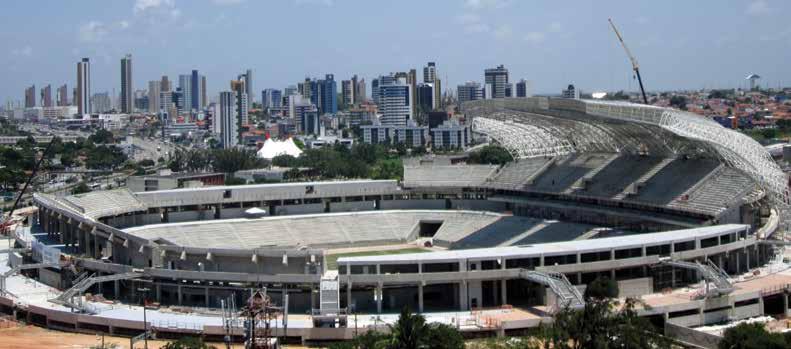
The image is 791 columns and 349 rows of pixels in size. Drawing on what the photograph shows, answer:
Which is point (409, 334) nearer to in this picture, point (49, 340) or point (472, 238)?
point (49, 340)

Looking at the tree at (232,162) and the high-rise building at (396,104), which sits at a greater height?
the high-rise building at (396,104)

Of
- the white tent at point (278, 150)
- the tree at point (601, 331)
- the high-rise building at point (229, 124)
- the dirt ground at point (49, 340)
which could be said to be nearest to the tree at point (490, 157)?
the white tent at point (278, 150)

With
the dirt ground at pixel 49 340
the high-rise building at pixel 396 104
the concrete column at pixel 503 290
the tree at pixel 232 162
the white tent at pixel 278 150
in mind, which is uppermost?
the high-rise building at pixel 396 104

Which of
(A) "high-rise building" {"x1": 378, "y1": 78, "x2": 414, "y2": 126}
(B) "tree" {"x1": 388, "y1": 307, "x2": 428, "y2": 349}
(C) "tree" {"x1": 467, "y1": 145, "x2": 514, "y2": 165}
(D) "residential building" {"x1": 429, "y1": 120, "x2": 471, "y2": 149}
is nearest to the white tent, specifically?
(D) "residential building" {"x1": 429, "y1": 120, "x2": 471, "y2": 149}

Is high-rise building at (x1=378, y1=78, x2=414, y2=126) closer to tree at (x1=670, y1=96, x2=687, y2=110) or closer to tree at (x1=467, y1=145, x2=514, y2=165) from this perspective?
tree at (x1=670, y1=96, x2=687, y2=110)

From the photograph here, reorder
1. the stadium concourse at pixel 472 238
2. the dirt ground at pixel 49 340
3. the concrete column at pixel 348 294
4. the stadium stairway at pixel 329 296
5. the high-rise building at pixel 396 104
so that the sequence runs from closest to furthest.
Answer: the dirt ground at pixel 49 340, the stadium stairway at pixel 329 296, the concrete column at pixel 348 294, the stadium concourse at pixel 472 238, the high-rise building at pixel 396 104

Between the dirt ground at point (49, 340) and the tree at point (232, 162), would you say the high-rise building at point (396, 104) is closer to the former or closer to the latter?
the tree at point (232, 162)

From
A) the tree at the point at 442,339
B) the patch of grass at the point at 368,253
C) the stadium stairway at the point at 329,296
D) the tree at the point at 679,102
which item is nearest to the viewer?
the tree at the point at 442,339

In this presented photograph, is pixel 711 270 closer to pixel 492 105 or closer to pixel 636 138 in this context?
pixel 636 138
